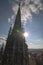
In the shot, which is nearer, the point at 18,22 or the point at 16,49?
the point at 16,49

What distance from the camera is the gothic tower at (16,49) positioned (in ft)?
106

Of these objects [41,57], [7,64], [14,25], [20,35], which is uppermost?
[14,25]

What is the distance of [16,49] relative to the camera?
32625 mm

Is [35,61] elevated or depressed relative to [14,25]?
depressed

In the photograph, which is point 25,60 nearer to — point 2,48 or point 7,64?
point 7,64

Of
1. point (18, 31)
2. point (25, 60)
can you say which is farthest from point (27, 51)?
point (18, 31)

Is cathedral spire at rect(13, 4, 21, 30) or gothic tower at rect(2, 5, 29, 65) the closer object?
gothic tower at rect(2, 5, 29, 65)

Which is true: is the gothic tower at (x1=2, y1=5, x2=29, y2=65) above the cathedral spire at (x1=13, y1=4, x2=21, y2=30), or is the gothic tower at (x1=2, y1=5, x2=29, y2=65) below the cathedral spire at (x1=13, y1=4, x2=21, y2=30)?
below

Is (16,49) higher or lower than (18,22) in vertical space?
lower

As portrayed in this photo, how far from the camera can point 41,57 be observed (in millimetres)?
40281

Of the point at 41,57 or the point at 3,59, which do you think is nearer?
the point at 3,59

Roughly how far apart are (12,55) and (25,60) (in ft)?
11.2

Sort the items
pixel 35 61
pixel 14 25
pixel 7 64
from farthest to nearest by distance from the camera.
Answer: pixel 35 61
pixel 14 25
pixel 7 64

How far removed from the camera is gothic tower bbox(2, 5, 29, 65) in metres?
32.3
